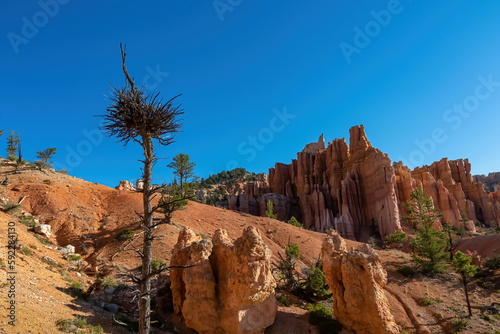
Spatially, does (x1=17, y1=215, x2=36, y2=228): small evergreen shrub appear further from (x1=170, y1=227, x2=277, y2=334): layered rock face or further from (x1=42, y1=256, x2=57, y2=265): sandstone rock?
(x1=170, y1=227, x2=277, y2=334): layered rock face

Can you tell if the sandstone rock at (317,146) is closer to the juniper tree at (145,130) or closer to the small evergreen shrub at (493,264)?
the small evergreen shrub at (493,264)

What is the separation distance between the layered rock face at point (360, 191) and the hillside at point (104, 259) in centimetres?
1623

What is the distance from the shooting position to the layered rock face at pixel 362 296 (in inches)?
530

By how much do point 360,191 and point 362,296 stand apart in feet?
137

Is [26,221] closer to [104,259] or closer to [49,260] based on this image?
[104,259]

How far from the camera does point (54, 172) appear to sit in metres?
37.3

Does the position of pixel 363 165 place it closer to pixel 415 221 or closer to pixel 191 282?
pixel 415 221

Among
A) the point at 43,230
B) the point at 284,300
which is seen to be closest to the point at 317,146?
the point at 284,300

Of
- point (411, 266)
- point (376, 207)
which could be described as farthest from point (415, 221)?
point (411, 266)

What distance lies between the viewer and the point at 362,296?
1400 centimetres

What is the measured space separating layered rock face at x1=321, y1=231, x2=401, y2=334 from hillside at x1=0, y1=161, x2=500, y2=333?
2.17 metres

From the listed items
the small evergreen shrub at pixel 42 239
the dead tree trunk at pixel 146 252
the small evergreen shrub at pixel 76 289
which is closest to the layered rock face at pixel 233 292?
the small evergreen shrub at pixel 76 289

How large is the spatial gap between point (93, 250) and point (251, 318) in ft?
53.9

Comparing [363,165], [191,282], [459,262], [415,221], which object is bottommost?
[191,282]
